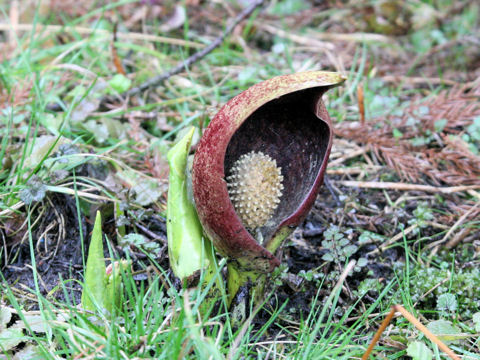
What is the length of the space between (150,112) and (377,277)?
1440 mm

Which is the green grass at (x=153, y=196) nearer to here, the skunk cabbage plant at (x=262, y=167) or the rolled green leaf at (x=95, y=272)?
the rolled green leaf at (x=95, y=272)

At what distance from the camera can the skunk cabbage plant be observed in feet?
Result: 4.53

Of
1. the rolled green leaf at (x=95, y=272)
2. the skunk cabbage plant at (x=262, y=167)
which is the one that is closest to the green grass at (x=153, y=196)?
the rolled green leaf at (x=95, y=272)

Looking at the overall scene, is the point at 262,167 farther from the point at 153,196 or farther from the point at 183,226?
the point at 153,196

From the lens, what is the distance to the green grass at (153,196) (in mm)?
1408

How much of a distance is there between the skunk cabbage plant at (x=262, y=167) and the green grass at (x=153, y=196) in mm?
216

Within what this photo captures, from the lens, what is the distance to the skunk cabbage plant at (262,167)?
4.53ft

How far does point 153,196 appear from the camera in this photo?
2043 millimetres

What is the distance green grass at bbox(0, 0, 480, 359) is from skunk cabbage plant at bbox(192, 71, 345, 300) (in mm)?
216

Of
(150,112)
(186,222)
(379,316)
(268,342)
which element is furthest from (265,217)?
(150,112)

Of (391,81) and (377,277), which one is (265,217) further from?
(391,81)

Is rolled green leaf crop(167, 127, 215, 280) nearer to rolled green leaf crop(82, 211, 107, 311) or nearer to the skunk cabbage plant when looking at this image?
the skunk cabbage plant

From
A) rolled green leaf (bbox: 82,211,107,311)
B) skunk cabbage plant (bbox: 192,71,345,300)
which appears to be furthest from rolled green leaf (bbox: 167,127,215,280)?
rolled green leaf (bbox: 82,211,107,311)

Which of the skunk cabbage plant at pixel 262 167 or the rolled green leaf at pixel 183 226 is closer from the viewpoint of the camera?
the skunk cabbage plant at pixel 262 167
